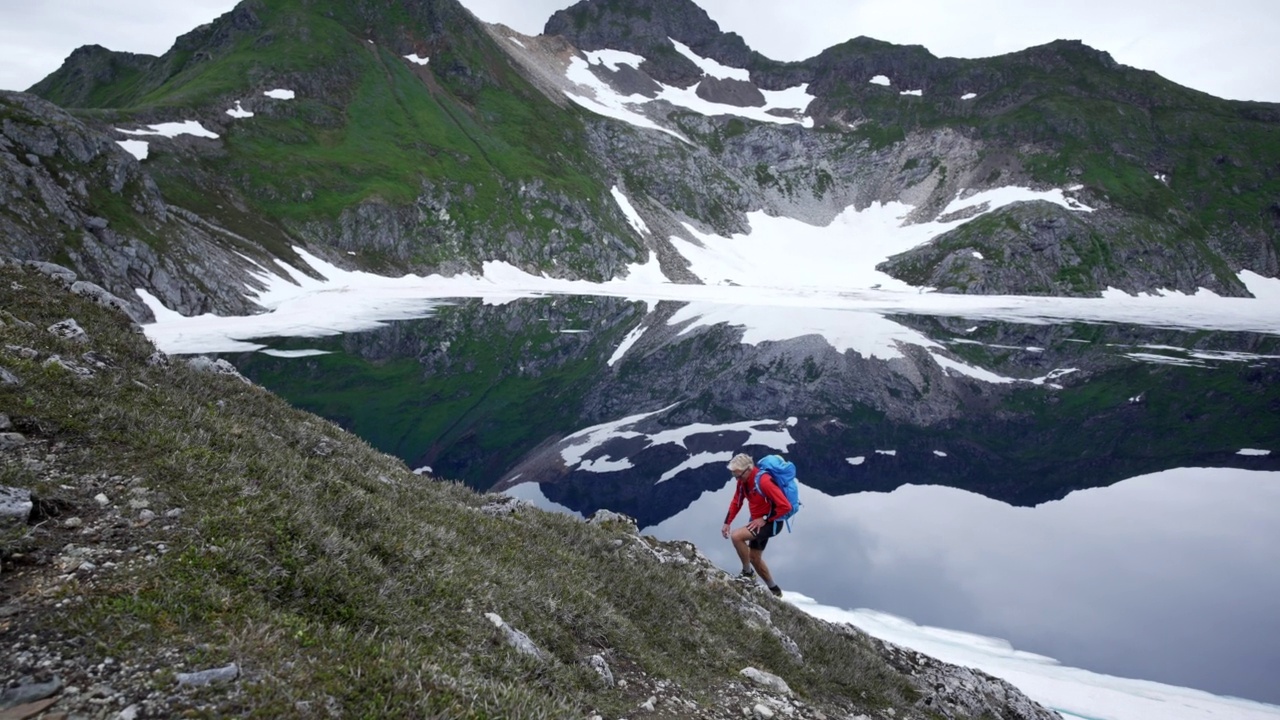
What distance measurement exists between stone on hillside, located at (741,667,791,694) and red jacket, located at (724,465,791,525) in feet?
14.1

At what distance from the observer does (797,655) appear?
428 inches

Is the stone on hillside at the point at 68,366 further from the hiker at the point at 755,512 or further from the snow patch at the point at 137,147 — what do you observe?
the snow patch at the point at 137,147

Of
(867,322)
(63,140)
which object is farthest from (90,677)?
(867,322)

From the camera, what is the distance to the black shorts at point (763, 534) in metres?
13.9

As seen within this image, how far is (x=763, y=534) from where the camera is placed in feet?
46.1

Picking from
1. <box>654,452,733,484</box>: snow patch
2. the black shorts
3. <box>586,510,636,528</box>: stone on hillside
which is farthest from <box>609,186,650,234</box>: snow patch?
the black shorts

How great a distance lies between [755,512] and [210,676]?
1092 centimetres

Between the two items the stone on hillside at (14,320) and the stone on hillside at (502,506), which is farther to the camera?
the stone on hillside at (502,506)

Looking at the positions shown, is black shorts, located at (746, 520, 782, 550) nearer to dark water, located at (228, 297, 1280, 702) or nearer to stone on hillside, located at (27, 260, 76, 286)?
dark water, located at (228, 297, 1280, 702)

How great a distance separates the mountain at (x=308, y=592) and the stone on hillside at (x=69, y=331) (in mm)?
56

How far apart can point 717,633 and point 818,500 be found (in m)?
17.0

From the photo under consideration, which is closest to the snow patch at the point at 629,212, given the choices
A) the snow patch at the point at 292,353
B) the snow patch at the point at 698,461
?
the snow patch at the point at 292,353

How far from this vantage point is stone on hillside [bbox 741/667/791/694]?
9.09 meters

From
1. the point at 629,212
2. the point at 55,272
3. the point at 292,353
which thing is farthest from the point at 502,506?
the point at 629,212
